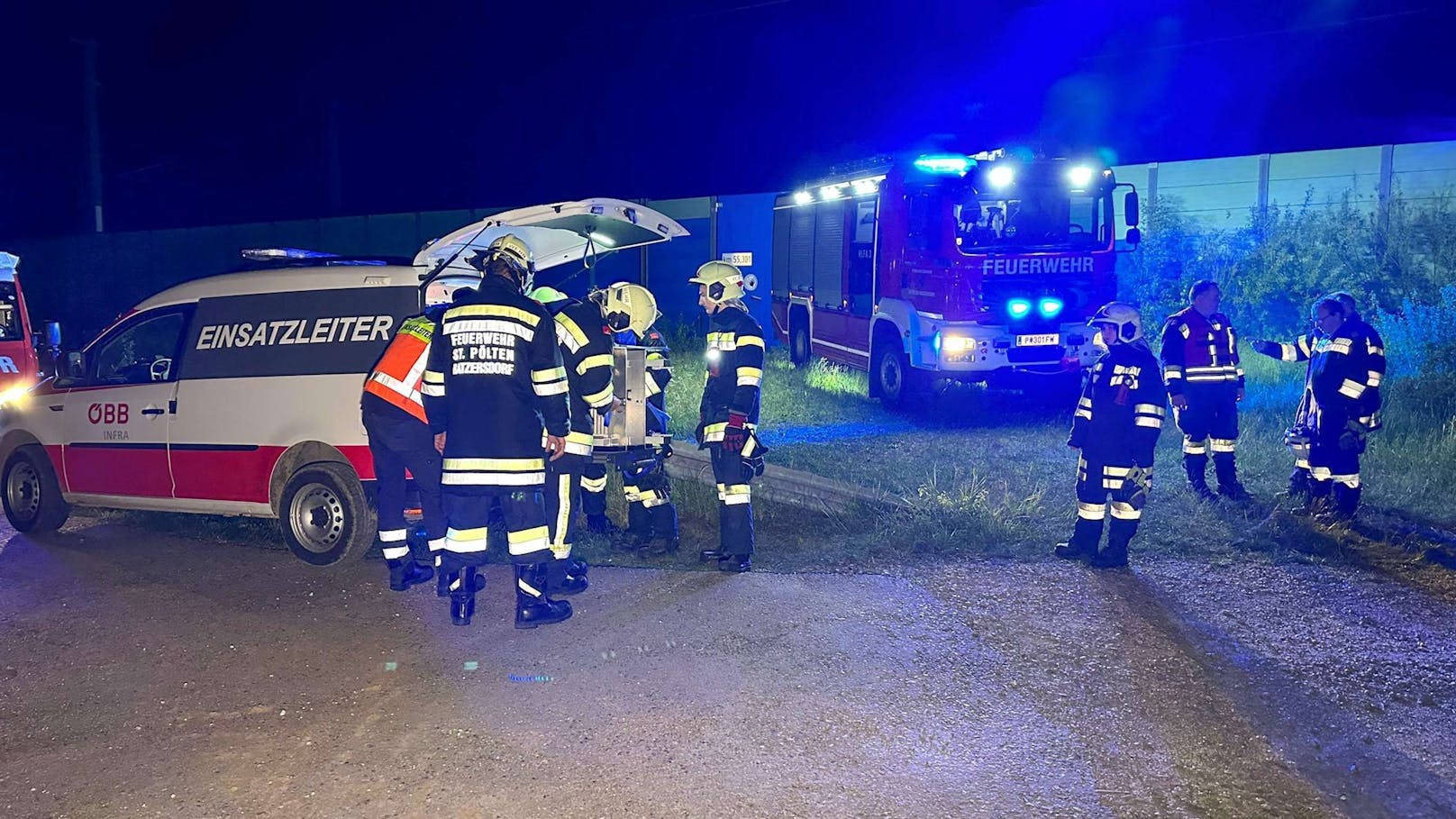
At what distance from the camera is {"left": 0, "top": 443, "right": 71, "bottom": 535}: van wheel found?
7.61m

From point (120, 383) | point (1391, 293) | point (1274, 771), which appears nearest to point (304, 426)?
point (120, 383)

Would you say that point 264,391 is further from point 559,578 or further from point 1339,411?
point 1339,411

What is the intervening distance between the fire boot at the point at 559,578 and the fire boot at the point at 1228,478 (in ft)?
15.8

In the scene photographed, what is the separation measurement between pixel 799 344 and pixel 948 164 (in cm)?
486

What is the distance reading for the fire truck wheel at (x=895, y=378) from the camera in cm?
1190

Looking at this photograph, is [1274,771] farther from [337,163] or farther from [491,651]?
[337,163]

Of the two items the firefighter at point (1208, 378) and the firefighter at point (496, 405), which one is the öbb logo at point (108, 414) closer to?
the firefighter at point (496, 405)

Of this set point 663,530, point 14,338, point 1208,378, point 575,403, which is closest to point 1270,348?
point 1208,378

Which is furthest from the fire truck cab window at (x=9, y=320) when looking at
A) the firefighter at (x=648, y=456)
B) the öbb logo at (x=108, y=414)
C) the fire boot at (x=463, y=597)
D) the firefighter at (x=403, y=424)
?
the fire boot at (x=463, y=597)

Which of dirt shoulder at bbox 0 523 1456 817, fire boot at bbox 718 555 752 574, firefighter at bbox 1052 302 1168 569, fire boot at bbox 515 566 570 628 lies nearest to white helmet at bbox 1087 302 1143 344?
firefighter at bbox 1052 302 1168 569

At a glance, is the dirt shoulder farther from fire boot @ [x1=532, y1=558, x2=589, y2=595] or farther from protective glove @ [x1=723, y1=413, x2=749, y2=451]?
protective glove @ [x1=723, y1=413, x2=749, y2=451]

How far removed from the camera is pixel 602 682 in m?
4.69

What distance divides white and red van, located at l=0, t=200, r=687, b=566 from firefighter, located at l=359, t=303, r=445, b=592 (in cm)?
52

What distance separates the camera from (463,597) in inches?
211
